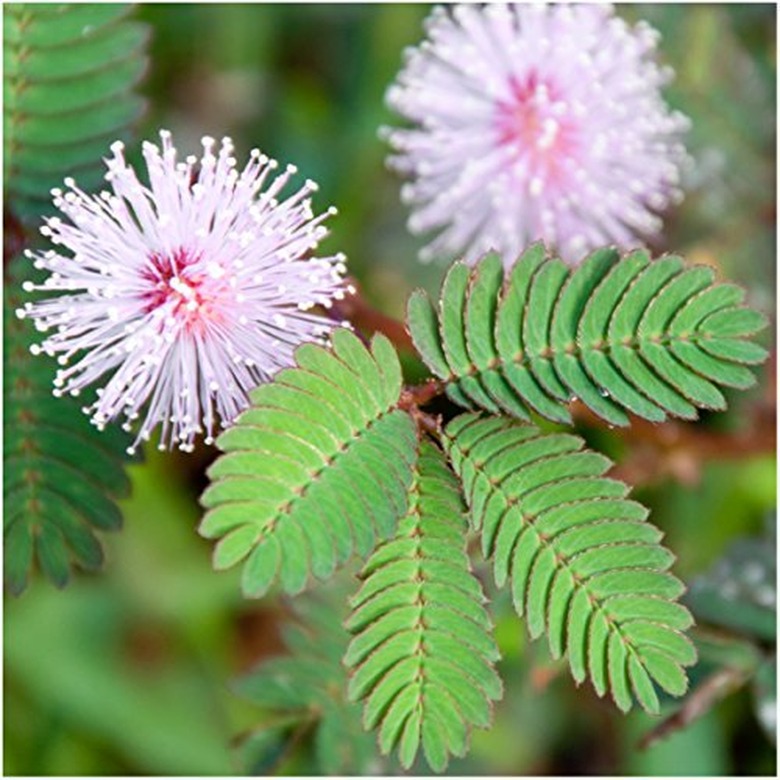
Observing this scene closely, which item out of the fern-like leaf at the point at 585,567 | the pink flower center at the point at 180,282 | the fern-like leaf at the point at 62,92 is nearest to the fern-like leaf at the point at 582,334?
the fern-like leaf at the point at 585,567

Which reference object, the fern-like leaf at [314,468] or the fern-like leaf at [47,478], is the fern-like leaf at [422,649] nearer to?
the fern-like leaf at [314,468]

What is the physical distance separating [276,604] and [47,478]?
814mm

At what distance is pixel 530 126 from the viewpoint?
5.18ft

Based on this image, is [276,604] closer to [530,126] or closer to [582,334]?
[530,126]

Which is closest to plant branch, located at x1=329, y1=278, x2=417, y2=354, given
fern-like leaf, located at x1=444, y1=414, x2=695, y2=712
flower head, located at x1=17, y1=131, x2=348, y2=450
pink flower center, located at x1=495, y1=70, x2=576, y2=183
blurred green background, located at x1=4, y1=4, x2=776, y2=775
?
flower head, located at x1=17, y1=131, x2=348, y2=450

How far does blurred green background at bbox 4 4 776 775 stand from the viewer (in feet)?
6.96

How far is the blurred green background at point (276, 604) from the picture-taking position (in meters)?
2.12

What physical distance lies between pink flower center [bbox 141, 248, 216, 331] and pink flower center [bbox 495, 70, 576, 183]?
1.78ft

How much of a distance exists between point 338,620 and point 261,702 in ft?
0.49

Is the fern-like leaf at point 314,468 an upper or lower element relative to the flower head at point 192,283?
lower

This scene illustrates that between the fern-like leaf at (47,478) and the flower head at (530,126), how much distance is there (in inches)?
20.8

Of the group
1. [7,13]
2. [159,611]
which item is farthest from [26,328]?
[159,611]

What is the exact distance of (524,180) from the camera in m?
1.60

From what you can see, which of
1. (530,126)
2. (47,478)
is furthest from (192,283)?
(530,126)
